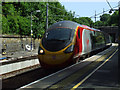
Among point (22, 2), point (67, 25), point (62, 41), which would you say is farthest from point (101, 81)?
point (22, 2)

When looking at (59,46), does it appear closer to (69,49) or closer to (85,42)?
(69,49)

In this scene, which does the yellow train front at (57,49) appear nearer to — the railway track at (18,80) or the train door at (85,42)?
the railway track at (18,80)

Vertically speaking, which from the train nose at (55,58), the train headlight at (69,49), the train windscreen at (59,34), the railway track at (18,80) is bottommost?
the railway track at (18,80)

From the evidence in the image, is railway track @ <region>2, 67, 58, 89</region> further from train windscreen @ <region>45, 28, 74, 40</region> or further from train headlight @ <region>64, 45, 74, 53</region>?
train windscreen @ <region>45, 28, 74, 40</region>

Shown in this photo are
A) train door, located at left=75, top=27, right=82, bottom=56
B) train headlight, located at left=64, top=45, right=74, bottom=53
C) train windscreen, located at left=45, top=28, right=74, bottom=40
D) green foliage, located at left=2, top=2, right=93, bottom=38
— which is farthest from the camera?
green foliage, located at left=2, top=2, right=93, bottom=38

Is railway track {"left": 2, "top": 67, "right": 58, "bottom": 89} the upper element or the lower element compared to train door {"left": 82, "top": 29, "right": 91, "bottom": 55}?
lower

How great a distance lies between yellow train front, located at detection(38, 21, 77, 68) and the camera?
1059 cm

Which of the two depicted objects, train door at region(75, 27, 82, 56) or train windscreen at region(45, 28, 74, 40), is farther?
train door at region(75, 27, 82, 56)

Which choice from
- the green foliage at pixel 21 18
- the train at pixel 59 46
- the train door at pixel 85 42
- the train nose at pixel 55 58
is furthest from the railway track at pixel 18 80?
the green foliage at pixel 21 18

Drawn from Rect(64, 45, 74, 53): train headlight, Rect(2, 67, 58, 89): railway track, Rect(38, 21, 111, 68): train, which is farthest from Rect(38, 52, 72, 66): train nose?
Rect(2, 67, 58, 89): railway track

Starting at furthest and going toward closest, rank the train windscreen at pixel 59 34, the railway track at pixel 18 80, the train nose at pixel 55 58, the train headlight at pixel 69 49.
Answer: the train windscreen at pixel 59 34 < the train headlight at pixel 69 49 < the train nose at pixel 55 58 < the railway track at pixel 18 80

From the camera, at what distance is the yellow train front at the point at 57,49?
1059cm

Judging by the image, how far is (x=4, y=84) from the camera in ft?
30.6

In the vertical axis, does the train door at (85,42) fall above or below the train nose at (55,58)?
above
